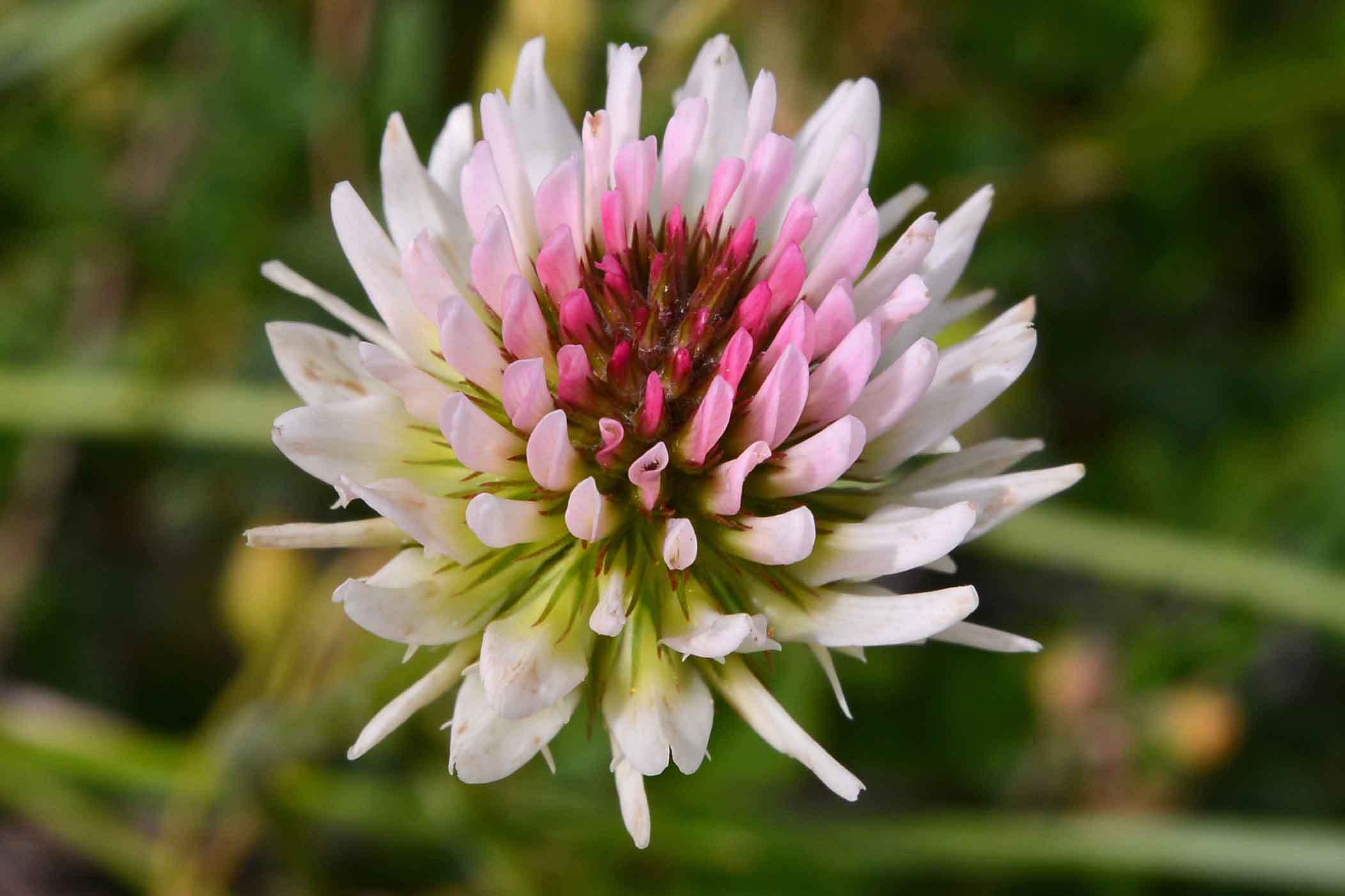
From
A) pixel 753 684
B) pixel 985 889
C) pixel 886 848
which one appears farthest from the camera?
pixel 985 889

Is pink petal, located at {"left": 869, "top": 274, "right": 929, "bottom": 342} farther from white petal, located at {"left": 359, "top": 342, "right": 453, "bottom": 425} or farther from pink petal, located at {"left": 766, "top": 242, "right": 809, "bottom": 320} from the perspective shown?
white petal, located at {"left": 359, "top": 342, "right": 453, "bottom": 425}

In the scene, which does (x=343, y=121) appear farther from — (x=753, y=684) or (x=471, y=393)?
(x=753, y=684)

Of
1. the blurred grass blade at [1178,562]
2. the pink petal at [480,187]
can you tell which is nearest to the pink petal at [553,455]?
the pink petal at [480,187]

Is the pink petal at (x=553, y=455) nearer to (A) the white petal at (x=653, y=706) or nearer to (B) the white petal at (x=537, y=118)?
(A) the white petal at (x=653, y=706)

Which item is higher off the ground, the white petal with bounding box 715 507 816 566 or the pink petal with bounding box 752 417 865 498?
the pink petal with bounding box 752 417 865 498

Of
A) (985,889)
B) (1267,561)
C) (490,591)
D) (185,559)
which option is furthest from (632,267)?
(185,559)

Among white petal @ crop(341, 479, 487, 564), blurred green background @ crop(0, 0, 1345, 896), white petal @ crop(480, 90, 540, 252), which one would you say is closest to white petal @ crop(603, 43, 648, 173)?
white petal @ crop(480, 90, 540, 252)
